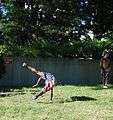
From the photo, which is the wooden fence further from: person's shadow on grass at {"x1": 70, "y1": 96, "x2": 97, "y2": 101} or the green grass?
person's shadow on grass at {"x1": 70, "y1": 96, "x2": 97, "y2": 101}

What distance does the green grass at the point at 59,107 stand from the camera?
41.1 ft

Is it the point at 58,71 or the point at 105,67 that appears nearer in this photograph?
the point at 105,67

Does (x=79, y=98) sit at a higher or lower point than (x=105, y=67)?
lower

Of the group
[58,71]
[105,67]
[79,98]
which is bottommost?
[79,98]

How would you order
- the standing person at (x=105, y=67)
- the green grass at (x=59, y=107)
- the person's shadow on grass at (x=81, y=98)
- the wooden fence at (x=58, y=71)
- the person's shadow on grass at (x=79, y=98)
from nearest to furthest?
the green grass at (x=59, y=107) → the person's shadow on grass at (x=79, y=98) → the person's shadow on grass at (x=81, y=98) → the standing person at (x=105, y=67) → the wooden fence at (x=58, y=71)

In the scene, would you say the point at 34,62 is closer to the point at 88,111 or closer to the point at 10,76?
the point at 10,76

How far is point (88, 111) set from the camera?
44.0ft

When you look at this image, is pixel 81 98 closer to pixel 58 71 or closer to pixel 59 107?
pixel 59 107

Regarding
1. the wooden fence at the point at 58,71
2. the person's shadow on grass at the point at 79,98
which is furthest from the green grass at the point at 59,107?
the wooden fence at the point at 58,71

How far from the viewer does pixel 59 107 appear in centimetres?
1406

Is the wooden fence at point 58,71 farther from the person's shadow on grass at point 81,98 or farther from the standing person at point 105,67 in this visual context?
the person's shadow on grass at point 81,98

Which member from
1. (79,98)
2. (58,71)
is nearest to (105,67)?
(58,71)

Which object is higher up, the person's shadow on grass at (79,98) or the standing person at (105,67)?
the standing person at (105,67)

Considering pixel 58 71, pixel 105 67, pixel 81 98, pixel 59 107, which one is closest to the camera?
pixel 59 107
